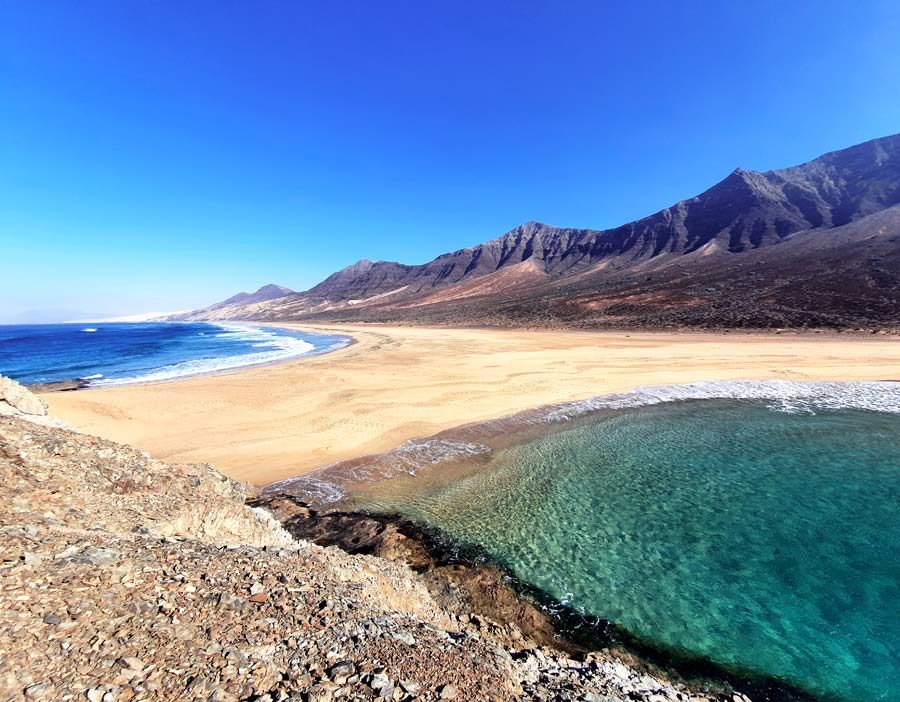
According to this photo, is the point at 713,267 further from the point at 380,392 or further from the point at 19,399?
the point at 19,399

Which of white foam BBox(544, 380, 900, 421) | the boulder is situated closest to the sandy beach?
white foam BBox(544, 380, 900, 421)

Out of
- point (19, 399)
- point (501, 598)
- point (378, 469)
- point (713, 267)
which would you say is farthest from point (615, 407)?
point (713, 267)

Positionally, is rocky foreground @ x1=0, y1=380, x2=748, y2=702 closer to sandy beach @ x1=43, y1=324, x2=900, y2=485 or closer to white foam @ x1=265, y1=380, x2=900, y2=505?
white foam @ x1=265, y1=380, x2=900, y2=505

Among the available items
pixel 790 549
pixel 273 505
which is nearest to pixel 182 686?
pixel 273 505

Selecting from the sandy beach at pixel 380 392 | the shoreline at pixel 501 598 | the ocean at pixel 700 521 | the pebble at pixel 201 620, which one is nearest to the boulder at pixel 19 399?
the sandy beach at pixel 380 392

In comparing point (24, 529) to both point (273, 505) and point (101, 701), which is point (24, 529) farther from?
point (273, 505)
